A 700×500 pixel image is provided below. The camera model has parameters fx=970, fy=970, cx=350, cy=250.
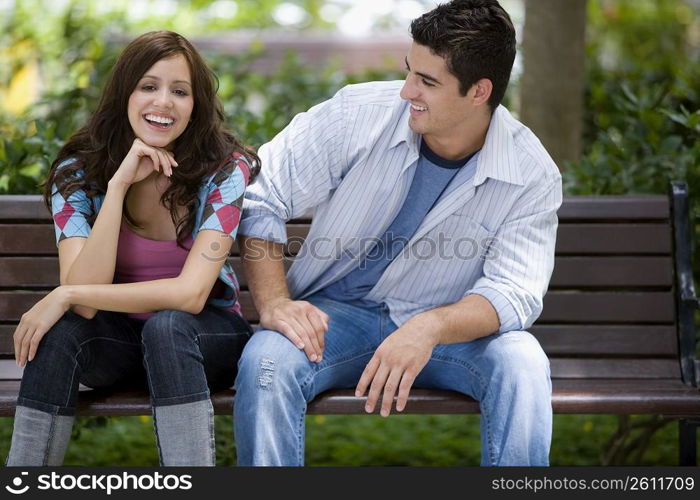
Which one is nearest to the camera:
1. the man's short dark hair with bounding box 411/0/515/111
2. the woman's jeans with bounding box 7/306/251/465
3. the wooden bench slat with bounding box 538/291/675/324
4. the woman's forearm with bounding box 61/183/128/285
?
the woman's jeans with bounding box 7/306/251/465

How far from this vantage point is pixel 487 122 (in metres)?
3.24

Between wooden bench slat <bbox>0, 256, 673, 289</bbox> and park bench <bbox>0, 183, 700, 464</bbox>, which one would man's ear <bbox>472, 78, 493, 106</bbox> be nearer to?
park bench <bbox>0, 183, 700, 464</bbox>

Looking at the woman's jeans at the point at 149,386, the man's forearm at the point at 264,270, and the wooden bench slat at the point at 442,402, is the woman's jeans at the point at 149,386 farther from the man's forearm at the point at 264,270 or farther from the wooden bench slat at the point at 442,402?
the man's forearm at the point at 264,270

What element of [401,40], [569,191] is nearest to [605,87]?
[569,191]

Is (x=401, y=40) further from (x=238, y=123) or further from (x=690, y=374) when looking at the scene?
(x=690, y=374)

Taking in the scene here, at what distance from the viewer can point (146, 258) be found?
10.2 feet

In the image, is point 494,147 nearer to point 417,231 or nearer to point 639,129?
point 417,231

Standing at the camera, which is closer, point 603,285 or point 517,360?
point 517,360

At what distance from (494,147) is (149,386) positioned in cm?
133

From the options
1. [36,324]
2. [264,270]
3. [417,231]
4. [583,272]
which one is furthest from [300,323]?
[583,272]

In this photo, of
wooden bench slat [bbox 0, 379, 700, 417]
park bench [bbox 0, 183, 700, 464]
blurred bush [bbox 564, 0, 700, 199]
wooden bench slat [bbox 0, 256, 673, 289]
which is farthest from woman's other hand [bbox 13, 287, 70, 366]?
blurred bush [bbox 564, 0, 700, 199]

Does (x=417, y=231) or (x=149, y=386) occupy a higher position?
(x=417, y=231)

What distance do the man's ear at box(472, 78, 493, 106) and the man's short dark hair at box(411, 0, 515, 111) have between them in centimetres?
2

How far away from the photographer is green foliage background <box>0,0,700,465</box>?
3863mm
